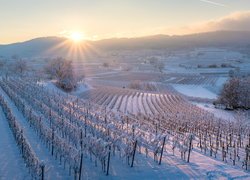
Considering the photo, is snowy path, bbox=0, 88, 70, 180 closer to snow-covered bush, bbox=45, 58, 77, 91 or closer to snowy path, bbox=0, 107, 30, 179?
snowy path, bbox=0, 107, 30, 179

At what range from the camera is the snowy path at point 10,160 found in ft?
32.8

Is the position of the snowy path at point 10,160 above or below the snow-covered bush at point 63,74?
above

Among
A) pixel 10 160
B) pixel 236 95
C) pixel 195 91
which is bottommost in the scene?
pixel 195 91

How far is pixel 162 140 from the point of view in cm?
1150

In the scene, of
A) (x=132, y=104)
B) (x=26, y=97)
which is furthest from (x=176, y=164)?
(x=132, y=104)

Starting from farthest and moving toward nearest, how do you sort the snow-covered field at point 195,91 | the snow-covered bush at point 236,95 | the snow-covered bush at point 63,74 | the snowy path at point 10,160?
the snow-covered field at point 195,91, the snow-covered bush at point 63,74, the snow-covered bush at point 236,95, the snowy path at point 10,160

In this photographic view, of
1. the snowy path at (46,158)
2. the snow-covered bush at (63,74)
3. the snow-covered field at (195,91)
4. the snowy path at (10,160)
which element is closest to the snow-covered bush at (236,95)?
the snow-covered field at (195,91)

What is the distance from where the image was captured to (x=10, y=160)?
11469 millimetres

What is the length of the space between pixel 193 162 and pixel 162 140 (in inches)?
50.9

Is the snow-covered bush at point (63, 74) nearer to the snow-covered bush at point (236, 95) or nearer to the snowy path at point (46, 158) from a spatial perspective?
the snow-covered bush at point (236, 95)

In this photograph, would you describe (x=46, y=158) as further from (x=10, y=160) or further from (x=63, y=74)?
(x=63, y=74)

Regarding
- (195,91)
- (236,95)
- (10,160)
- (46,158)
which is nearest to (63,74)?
(236,95)

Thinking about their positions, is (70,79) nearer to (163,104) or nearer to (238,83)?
(163,104)

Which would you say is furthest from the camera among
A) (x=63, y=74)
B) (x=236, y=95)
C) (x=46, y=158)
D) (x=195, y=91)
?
(x=195, y=91)
